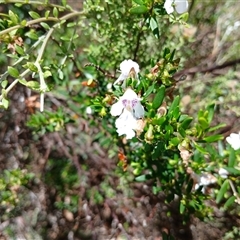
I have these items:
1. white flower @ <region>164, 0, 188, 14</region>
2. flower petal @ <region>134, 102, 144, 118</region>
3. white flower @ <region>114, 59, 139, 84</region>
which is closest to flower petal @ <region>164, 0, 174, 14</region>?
white flower @ <region>164, 0, 188, 14</region>

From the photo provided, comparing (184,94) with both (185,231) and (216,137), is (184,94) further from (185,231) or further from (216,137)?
(216,137)

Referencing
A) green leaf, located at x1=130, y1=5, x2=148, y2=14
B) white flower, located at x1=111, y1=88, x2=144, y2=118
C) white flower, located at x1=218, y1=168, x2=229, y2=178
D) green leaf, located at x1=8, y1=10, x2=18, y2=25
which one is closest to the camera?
white flower, located at x1=111, y1=88, x2=144, y2=118

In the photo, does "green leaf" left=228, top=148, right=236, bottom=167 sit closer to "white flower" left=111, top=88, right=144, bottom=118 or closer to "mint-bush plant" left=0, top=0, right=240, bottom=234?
"mint-bush plant" left=0, top=0, right=240, bottom=234

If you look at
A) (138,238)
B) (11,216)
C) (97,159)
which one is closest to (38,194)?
(11,216)

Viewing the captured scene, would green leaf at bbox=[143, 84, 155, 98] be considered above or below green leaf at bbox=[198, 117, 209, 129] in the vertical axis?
above

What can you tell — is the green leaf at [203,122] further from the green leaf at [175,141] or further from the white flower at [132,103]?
the white flower at [132,103]

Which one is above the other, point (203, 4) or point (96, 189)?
point (203, 4)

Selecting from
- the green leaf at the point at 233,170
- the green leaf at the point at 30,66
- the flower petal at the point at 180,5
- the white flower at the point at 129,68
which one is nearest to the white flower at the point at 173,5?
the flower petal at the point at 180,5

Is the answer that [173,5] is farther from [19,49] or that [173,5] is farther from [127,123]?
[19,49]
